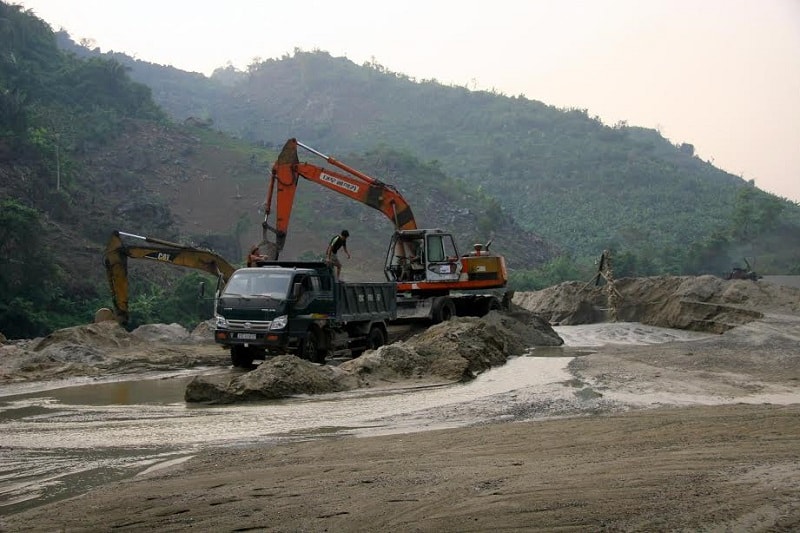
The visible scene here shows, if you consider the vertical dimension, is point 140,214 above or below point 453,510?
above

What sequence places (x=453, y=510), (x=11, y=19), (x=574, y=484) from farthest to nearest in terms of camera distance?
(x=11, y=19) < (x=574, y=484) < (x=453, y=510)

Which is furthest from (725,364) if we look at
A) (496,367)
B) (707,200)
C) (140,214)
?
(707,200)

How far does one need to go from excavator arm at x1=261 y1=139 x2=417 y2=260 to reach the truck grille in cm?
555

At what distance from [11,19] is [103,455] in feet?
Answer: 247

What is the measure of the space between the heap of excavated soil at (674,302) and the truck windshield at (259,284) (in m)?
17.1

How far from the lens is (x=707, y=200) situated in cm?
11750

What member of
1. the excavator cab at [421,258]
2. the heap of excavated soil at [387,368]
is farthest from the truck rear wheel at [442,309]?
the heap of excavated soil at [387,368]

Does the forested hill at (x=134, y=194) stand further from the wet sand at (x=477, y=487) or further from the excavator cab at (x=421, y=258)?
the wet sand at (x=477, y=487)

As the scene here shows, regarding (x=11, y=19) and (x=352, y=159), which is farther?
(x=352, y=159)

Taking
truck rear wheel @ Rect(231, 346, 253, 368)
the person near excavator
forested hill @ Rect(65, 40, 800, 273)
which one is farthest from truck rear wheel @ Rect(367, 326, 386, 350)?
forested hill @ Rect(65, 40, 800, 273)

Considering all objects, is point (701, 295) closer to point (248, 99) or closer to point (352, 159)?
point (352, 159)

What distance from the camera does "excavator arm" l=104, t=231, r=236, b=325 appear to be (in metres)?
24.1

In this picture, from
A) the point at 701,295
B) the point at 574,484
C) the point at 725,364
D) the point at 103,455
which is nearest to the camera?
the point at 574,484

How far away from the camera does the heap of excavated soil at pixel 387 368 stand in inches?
580
